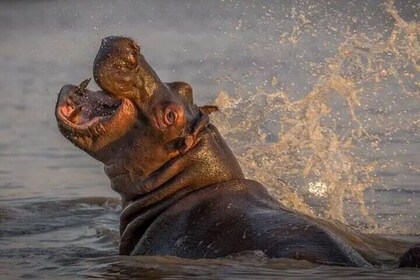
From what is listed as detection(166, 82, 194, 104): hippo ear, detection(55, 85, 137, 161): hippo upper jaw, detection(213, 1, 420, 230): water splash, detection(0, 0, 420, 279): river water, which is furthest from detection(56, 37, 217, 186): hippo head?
detection(213, 1, 420, 230): water splash

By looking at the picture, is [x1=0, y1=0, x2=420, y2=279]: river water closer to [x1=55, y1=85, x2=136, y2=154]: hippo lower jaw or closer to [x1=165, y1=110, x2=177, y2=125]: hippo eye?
[x1=55, y1=85, x2=136, y2=154]: hippo lower jaw

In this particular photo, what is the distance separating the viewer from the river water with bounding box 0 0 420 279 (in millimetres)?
7691

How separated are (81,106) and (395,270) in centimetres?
232

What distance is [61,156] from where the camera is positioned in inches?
471

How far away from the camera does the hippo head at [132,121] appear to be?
712 centimetres

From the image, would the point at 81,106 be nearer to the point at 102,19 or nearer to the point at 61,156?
the point at 61,156

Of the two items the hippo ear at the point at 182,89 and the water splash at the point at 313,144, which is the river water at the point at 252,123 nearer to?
the water splash at the point at 313,144

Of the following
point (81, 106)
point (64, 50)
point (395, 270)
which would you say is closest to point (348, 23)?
point (64, 50)

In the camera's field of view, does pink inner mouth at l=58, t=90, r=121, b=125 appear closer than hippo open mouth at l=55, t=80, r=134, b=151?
No

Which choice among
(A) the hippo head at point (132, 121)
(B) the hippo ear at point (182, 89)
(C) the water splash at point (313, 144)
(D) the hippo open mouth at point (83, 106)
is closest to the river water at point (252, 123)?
(C) the water splash at point (313, 144)

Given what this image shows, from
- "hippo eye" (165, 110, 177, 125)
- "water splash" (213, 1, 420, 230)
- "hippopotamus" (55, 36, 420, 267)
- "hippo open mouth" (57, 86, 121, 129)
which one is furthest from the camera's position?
"water splash" (213, 1, 420, 230)

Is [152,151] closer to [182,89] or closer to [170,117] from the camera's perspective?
[170,117]

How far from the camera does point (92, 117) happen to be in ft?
24.0

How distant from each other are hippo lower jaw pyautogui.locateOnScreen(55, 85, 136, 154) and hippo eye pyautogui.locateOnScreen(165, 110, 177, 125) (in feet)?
0.65
